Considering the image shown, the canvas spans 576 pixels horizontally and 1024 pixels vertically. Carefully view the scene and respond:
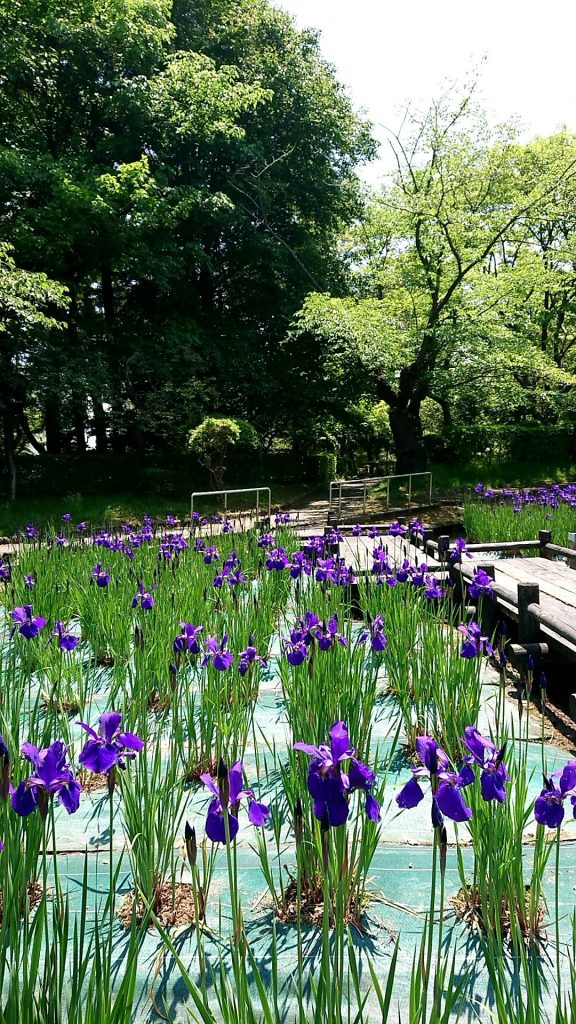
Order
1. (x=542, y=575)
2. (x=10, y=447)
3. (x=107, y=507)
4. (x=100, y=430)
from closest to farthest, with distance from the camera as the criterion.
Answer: (x=542, y=575) → (x=10, y=447) → (x=107, y=507) → (x=100, y=430)

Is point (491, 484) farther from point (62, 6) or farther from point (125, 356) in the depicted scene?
point (62, 6)

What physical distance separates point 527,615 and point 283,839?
2479mm

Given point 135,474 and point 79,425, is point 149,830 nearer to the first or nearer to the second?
point 135,474

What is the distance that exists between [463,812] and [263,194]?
18688 mm

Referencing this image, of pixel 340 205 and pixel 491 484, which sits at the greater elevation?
pixel 340 205

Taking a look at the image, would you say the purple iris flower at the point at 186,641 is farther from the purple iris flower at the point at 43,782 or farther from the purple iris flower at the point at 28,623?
the purple iris flower at the point at 43,782

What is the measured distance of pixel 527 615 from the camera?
4277mm

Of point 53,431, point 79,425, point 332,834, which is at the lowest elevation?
point 332,834

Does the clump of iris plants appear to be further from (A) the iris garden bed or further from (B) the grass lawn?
(B) the grass lawn

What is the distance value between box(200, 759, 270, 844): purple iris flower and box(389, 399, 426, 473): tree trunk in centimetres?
1597

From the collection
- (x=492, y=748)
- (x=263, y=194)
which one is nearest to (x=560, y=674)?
(x=492, y=748)

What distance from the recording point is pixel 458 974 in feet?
5.94

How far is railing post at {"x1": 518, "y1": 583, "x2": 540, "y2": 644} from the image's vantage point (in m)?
4.22

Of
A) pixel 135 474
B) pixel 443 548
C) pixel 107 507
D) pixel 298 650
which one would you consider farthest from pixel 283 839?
pixel 135 474
